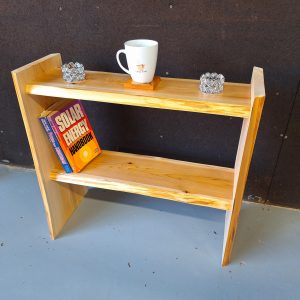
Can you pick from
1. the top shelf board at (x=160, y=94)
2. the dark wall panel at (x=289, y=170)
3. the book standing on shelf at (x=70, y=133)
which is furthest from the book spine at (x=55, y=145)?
the dark wall panel at (x=289, y=170)

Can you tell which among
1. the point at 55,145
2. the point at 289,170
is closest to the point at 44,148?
the point at 55,145

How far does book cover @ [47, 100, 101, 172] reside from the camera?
926 millimetres

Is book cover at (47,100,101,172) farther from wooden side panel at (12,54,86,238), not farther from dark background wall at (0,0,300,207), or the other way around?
dark background wall at (0,0,300,207)

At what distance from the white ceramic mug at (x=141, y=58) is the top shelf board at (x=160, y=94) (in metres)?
0.04

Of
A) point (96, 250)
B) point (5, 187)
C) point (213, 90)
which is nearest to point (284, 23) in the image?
point (213, 90)

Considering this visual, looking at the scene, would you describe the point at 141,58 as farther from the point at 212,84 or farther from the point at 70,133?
the point at 70,133

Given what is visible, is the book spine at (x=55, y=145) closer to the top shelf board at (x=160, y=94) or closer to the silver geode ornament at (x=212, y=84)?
the top shelf board at (x=160, y=94)

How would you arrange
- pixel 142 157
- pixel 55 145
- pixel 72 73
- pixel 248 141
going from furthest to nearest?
pixel 142 157
pixel 55 145
pixel 72 73
pixel 248 141

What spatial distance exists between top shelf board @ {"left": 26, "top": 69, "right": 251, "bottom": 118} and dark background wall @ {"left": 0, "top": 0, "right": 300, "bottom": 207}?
159 mm

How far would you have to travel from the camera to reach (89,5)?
3.20ft

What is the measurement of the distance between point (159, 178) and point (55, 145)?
0.36 metres

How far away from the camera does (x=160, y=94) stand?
2.52ft

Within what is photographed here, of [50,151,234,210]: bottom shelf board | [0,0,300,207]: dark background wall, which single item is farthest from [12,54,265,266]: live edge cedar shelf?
[0,0,300,207]: dark background wall

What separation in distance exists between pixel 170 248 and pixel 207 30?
0.75 meters
